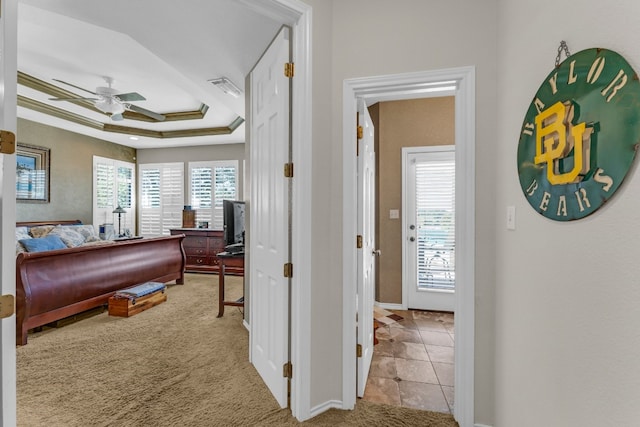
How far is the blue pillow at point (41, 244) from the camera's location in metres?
3.50

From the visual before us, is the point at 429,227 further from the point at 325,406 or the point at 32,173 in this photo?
the point at 32,173

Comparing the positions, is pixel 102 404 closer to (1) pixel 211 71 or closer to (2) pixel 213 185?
(1) pixel 211 71

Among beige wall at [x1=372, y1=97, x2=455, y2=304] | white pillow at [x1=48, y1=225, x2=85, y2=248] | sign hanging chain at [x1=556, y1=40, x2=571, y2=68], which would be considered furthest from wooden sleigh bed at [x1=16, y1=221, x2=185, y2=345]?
sign hanging chain at [x1=556, y1=40, x2=571, y2=68]

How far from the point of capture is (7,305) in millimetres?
917

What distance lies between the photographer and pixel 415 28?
6.08 ft

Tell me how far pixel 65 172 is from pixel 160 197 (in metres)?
1.80

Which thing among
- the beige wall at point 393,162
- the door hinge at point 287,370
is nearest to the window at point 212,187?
the beige wall at point 393,162

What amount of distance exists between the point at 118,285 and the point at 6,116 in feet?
12.1

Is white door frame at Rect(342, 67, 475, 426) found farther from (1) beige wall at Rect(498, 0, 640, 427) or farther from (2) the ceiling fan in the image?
(2) the ceiling fan

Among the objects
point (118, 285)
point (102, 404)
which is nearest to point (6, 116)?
point (102, 404)

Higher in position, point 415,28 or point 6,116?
point 415,28

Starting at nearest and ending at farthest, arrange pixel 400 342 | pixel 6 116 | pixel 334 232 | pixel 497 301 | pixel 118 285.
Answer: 1. pixel 6 116
2. pixel 497 301
3. pixel 334 232
4. pixel 400 342
5. pixel 118 285

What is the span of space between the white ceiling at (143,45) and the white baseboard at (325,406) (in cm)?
244

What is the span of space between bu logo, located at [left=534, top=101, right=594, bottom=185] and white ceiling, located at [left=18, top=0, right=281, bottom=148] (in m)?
1.65
